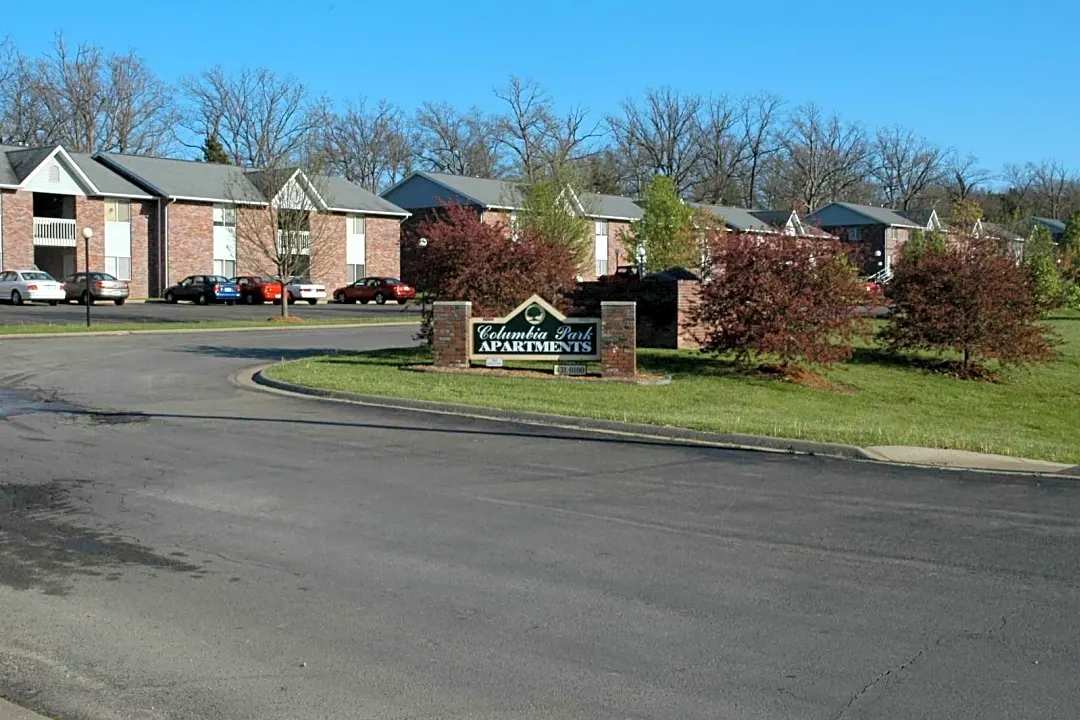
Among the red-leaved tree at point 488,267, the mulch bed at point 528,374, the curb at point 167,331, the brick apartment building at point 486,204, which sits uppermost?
the brick apartment building at point 486,204

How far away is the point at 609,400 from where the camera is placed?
18141 millimetres

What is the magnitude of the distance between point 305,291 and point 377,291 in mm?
4291

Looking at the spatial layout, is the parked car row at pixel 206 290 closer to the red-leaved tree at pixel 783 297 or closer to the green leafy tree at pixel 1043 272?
the red-leaved tree at pixel 783 297

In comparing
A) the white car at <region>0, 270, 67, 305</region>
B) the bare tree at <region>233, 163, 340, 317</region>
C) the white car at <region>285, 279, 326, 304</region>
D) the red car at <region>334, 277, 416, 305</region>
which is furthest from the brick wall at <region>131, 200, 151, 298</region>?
the bare tree at <region>233, 163, 340, 317</region>

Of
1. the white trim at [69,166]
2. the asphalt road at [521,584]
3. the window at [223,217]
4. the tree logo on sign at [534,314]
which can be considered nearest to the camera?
the asphalt road at [521,584]

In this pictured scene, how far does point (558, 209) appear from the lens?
43688 millimetres

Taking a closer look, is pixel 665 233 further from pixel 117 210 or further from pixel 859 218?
pixel 859 218

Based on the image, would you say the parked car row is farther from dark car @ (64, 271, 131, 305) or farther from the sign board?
the sign board

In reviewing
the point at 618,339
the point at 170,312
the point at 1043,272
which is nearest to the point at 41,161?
the point at 170,312

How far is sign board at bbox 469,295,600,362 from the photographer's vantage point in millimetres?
21234

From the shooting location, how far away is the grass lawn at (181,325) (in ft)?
105

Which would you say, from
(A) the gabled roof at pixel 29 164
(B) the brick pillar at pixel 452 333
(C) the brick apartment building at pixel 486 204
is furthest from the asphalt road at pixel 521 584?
(C) the brick apartment building at pixel 486 204

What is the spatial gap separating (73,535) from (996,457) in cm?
952

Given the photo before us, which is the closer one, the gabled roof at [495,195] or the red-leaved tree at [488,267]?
the red-leaved tree at [488,267]
